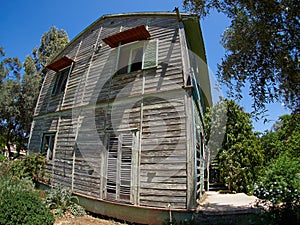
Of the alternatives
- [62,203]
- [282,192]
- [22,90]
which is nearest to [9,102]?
[22,90]

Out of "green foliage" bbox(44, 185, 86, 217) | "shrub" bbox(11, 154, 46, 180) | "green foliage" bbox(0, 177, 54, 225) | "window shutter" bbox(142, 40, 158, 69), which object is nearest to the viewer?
"green foliage" bbox(0, 177, 54, 225)

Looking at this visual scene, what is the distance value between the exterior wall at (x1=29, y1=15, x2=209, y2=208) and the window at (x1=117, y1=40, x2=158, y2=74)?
0.26m

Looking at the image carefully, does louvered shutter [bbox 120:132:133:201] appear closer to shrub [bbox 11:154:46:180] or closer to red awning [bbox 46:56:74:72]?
shrub [bbox 11:154:46:180]

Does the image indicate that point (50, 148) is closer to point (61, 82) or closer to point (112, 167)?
point (61, 82)

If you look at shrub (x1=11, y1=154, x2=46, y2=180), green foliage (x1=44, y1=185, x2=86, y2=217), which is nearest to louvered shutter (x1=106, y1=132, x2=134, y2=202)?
green foliage (x1=44, y1=185, x2=86, y2=217)

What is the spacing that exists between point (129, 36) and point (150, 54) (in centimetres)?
140

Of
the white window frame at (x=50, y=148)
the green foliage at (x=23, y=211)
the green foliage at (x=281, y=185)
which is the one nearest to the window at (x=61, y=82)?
the white window frame at (x=50, y=148)

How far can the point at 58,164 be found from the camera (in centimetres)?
1015

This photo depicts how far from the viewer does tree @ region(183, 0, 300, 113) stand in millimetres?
4594

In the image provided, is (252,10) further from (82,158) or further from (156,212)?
(82,158)

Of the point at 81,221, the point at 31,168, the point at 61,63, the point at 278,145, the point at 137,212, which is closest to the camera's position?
the point at 137,212

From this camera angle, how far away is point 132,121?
7.71 meters

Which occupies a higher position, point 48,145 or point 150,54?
point 150,54

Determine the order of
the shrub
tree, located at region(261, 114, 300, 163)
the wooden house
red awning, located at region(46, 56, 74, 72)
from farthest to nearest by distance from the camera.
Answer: tree, located at region(261, 114, 300, 163), red awning, located at region(46, 56, 74, 72), the shrub, the wooden house
